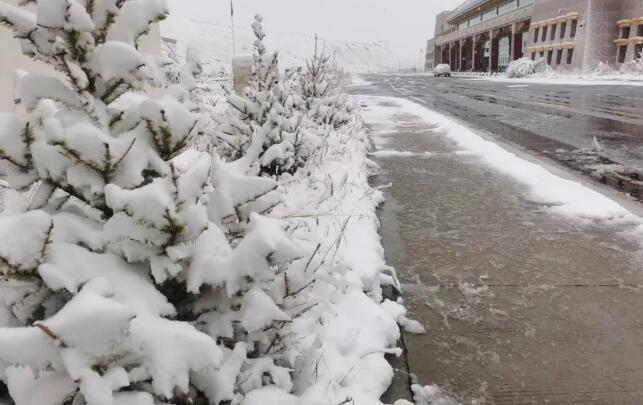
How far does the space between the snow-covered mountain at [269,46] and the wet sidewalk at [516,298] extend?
69.5 m

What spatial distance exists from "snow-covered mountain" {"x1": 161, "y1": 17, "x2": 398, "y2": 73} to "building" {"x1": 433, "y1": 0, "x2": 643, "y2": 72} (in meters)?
21.1

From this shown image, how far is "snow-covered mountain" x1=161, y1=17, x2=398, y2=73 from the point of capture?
293 feet

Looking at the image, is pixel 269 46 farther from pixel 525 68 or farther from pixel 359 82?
pixel 525 68

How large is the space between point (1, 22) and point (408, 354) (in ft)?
6.98

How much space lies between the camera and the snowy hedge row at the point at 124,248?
123 centimetres

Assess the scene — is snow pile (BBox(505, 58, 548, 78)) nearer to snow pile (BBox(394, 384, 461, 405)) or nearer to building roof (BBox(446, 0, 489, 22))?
building roof (BBox(446, 0, 489, 22))

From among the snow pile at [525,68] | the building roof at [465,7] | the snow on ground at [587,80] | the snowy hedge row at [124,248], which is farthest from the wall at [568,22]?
the snowy hedge row at [124,248]

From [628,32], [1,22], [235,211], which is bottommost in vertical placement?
[235,211]

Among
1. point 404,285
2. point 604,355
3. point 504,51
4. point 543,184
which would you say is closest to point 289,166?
point 404,285

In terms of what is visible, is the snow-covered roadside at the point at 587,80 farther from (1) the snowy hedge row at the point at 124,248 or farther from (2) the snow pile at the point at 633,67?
(1) the snowy hedge row at the point at 124,248

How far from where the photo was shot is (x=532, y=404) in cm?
210

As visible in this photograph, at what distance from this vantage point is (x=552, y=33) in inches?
1940

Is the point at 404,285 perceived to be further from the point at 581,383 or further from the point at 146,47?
the point at 146,47

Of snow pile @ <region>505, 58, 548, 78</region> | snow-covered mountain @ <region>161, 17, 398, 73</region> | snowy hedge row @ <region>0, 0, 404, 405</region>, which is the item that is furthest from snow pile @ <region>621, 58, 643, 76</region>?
snow-covered mountain @ <region>161, 17, 398, 73</region>
